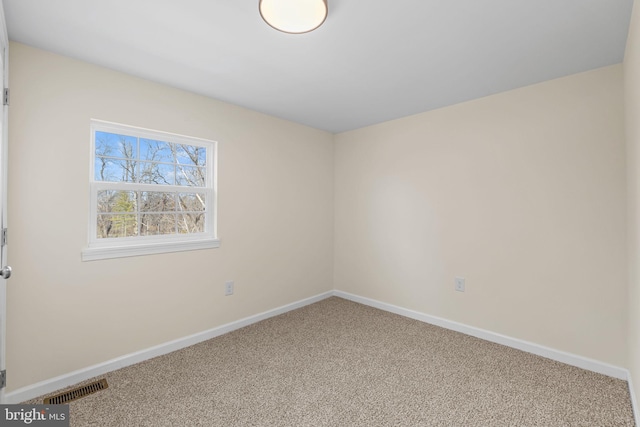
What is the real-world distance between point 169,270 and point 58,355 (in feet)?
2.77

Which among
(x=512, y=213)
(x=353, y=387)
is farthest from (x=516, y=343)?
(x=353, y=387)

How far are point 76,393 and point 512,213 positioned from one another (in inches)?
137

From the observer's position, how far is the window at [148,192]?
2.21 meters

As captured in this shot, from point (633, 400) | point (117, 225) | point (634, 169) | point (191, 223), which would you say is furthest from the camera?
point (191, 223)

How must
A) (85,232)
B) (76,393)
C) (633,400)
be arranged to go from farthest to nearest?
(85,232)
(76,393)
(633,400)

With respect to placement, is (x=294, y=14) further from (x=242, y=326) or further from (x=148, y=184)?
(x=242, y=326)

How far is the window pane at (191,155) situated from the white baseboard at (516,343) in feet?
8.11

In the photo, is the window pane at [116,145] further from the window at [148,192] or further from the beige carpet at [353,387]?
the beige carpet at [353,387]

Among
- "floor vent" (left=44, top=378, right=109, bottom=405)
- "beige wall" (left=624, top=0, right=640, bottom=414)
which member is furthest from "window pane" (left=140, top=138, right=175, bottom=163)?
"beige wall" (left=624, top=0, right=640, bottom=414)

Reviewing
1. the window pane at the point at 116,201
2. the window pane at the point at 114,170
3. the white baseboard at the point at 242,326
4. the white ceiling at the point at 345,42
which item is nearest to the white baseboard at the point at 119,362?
the white baseboard at the point at 242,326

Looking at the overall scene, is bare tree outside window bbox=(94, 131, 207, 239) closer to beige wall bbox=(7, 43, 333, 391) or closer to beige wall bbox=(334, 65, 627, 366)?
beige wall bbox=(7, 43, 333, 391)

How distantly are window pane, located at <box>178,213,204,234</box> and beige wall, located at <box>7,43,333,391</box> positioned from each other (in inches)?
7.7

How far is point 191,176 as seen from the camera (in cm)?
274

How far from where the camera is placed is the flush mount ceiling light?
1407 mm
